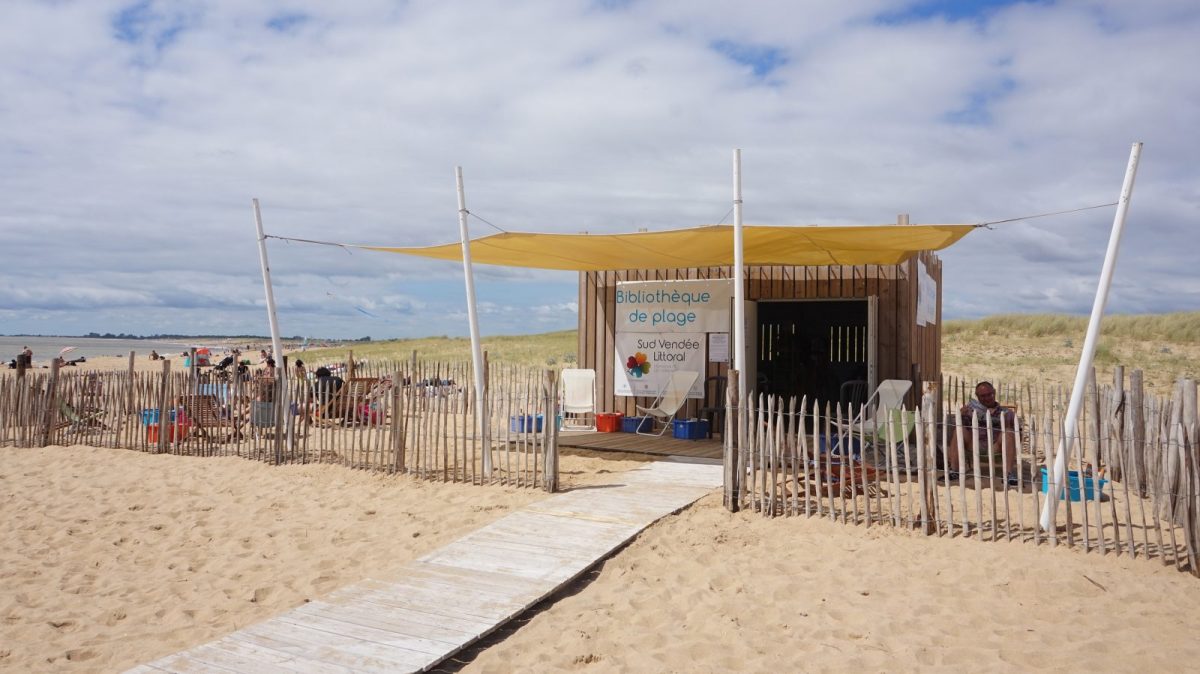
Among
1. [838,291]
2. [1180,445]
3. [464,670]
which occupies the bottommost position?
[464,670]

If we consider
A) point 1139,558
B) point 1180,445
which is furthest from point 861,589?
point 1180,445

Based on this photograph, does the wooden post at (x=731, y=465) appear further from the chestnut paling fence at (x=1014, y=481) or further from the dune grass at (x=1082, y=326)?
the dune grass at (x=1082, y=326)

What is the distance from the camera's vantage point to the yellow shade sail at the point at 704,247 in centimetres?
702

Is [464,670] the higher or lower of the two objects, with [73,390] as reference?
lower

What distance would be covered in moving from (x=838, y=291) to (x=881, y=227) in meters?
3.27

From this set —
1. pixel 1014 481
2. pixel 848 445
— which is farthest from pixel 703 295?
pixel 848 445

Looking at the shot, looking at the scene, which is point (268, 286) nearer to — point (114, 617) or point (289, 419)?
point (289, 419)

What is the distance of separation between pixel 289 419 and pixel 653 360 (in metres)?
4.40

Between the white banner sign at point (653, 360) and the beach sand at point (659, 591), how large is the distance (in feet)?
13.1

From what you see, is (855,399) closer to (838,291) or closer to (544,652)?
(838,291)

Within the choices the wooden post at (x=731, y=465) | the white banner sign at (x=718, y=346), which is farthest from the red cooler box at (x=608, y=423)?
the wooden post at (x=731, y=465)

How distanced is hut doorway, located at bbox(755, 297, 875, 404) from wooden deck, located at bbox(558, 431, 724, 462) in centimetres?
365

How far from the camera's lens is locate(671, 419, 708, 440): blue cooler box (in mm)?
9906

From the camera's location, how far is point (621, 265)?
32.0 ft
